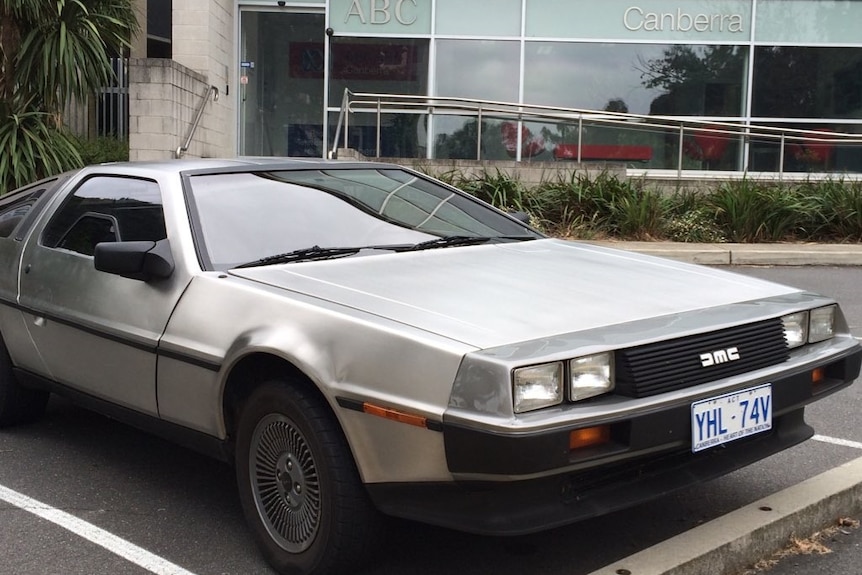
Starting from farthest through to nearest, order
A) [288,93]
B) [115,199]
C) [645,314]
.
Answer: [288,93] → [115,199] → [645,314]

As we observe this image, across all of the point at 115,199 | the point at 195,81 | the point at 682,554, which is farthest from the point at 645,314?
the point at 195,81

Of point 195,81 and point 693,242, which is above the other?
point 195,81

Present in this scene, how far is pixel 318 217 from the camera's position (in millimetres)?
3932

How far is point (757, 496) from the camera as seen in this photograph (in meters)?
3.82

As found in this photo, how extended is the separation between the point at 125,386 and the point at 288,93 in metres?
14.9

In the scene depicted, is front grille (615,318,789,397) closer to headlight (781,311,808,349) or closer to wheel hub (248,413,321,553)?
headlight (781,311,808,349)

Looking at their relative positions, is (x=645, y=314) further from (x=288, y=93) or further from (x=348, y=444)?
(x=288, y=93)

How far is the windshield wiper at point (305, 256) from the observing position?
3584 millimetres

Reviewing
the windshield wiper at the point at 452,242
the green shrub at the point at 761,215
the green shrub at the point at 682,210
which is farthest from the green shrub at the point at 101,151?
the windshield wiper at the point at 452,242

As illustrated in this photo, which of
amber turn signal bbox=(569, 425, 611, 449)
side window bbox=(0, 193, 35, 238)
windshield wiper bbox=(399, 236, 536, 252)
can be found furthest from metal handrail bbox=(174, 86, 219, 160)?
amber turn signal bbox=(569, 425, 611, 449)

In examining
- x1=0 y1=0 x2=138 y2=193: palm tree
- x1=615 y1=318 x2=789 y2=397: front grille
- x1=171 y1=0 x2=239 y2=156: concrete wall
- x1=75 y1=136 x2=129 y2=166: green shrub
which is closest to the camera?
x1=615 y1=318 x2=789 y2=397: front grille

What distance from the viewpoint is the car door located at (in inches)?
143

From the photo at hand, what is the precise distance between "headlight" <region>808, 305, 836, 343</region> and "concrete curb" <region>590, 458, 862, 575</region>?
0.58m

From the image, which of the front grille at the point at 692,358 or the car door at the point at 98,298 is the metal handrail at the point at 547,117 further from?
the front grille at the point at 692,358
